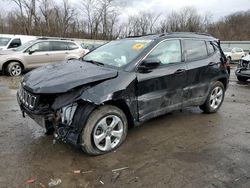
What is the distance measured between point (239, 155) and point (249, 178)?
663 millimetres

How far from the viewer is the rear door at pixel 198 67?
199 inches

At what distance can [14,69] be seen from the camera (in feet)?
36.6

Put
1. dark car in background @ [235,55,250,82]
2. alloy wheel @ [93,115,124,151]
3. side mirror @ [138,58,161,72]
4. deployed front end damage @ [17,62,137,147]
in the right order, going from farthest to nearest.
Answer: dark car in background @ [235,55,250,82] → side mirror @ [138,58,161,72] → alloy wheel @ [93,115,124,151] → deployed front end damage @ [17,62,137,147]

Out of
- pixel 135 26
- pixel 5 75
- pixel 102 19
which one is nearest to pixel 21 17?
pixel 102 19

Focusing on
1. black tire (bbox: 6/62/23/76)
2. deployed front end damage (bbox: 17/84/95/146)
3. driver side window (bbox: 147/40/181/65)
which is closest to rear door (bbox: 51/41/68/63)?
black tire (bbox: 6/62/23/76)

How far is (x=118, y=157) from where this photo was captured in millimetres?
3758

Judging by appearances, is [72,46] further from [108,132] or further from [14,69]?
[108,132]

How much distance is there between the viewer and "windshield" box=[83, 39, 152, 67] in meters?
4.36

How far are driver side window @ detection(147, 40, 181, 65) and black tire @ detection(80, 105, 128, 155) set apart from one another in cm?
118

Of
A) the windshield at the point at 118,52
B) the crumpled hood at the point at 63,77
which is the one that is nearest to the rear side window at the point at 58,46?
the windshield at the point at 118,52

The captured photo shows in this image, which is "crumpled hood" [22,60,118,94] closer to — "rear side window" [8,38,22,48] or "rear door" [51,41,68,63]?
"rear door" [51,41,68,63]

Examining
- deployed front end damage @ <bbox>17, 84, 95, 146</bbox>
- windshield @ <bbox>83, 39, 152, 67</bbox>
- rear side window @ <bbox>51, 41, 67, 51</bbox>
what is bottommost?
deployed front end damage @ <bbox>17, 84, 95, 146</bbox>

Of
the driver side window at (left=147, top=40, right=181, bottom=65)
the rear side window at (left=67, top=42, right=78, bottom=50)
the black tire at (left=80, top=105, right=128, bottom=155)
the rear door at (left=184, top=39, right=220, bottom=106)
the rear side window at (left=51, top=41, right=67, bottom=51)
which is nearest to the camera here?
the black tire at (left=80, top=105, right=128, bottom=155)

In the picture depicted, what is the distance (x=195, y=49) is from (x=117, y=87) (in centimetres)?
233
